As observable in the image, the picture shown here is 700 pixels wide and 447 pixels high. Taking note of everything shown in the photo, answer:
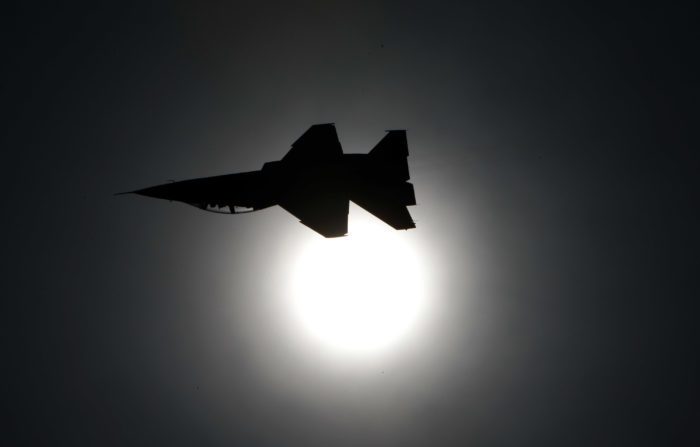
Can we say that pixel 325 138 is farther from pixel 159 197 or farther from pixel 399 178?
pixel 159 197

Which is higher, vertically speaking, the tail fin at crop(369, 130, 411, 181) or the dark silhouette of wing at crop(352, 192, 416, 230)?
the tail fin at crop(369, 130, 411, 181)

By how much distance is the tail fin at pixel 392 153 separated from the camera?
86.0ft

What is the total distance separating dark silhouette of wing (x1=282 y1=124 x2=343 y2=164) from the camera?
2309 centimetres

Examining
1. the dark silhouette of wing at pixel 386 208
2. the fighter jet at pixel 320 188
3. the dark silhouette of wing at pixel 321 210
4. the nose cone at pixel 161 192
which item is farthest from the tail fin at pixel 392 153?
the nose cone at pixel 161 192

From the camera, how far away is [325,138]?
915 inches

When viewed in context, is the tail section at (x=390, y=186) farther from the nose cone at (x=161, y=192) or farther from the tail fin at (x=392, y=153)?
Result: the nose cone at (x=161, y=192)

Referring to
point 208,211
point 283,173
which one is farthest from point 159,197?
point 283,173

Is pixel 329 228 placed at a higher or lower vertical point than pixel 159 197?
lower

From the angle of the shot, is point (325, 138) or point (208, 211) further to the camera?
point (208, 211)

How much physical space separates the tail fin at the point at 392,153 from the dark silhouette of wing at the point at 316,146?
2.93 meters

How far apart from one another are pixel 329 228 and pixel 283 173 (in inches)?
164

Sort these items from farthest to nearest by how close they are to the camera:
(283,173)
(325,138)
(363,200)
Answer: (363,200) → (283,173) → (325,138)

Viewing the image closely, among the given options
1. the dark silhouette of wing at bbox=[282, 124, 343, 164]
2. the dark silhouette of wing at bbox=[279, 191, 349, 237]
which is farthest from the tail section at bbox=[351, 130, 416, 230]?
the dark silhouette of wing at bbox=[282, 124, 343, 164]

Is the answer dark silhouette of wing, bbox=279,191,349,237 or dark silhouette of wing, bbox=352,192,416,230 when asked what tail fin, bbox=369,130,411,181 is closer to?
dark silhouette of wing, bbox=352,192,416,230
